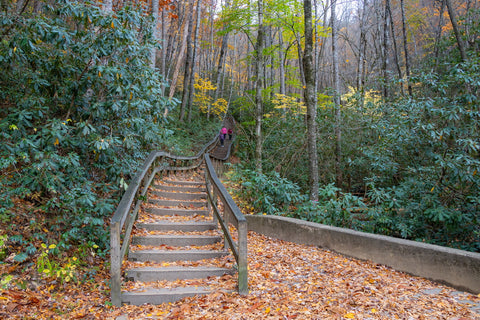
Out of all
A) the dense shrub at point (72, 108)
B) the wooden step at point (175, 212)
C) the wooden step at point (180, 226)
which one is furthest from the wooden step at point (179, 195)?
the wooden step at point (180, 226)

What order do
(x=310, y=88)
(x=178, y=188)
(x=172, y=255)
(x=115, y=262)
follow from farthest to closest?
(x=178, y=188), (x=310, y=88), (x=172, y=255), (x=115, y=262)

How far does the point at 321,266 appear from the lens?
492 centimetres

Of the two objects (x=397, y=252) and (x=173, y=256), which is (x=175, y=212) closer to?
(x=173, y=256)

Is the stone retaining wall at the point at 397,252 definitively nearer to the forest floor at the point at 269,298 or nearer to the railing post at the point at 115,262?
the forest floor at the point at 269,298

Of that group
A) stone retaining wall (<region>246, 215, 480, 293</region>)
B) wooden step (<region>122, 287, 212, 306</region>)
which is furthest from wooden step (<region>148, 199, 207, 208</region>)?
wooden step (<region>122, 287, 212, 306</region>)

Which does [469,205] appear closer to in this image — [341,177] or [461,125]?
[461,125]

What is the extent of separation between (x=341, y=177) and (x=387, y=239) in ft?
20.7

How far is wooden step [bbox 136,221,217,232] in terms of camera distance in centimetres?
537

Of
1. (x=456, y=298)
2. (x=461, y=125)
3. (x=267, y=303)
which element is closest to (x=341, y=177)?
(x=461, y=125)

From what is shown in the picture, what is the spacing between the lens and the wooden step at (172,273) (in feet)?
13.3

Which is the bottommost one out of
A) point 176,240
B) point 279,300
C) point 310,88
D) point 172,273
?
point 279,300

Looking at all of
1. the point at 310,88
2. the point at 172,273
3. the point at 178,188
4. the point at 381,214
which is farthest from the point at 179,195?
the point at 381,214

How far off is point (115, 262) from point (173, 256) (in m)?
1.27

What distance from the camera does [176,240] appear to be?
16.6 feet
